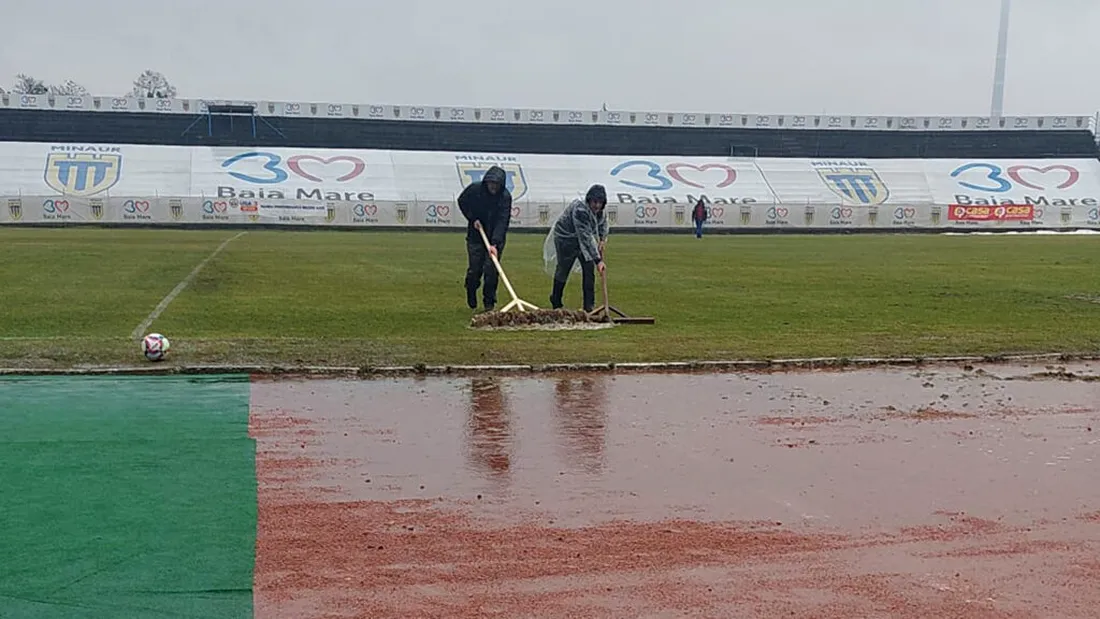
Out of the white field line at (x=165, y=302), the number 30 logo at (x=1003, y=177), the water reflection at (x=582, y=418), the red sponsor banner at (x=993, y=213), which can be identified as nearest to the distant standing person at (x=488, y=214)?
the white field line at (x=165, y=302)

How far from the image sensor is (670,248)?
101 feet

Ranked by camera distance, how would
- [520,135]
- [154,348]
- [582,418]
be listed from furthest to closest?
1. [520,135]
2. [154,348]
3. [582,418]

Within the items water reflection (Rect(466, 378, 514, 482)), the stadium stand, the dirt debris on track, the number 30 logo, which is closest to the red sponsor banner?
the number 30 logo

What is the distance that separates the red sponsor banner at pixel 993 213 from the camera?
4966cm

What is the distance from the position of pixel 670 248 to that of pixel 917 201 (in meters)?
24.4

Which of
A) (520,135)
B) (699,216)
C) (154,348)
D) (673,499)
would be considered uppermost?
(520,135)

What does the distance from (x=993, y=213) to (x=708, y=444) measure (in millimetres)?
48014

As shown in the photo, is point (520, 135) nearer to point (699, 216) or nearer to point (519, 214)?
point (519, 214)

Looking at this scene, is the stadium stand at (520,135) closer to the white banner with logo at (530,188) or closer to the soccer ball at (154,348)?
the white banner with logo at (530,188)

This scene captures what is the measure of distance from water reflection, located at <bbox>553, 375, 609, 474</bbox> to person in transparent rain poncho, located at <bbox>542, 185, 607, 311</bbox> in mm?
3744

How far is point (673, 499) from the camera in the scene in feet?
19.2

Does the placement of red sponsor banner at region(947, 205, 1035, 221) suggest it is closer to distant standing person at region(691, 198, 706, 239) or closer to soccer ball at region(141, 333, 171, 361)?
distant standing person at region(691, 198, 706, 239)

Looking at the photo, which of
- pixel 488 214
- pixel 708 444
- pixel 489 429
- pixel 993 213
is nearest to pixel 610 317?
pixel 488 214

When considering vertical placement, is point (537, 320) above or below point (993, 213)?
below
